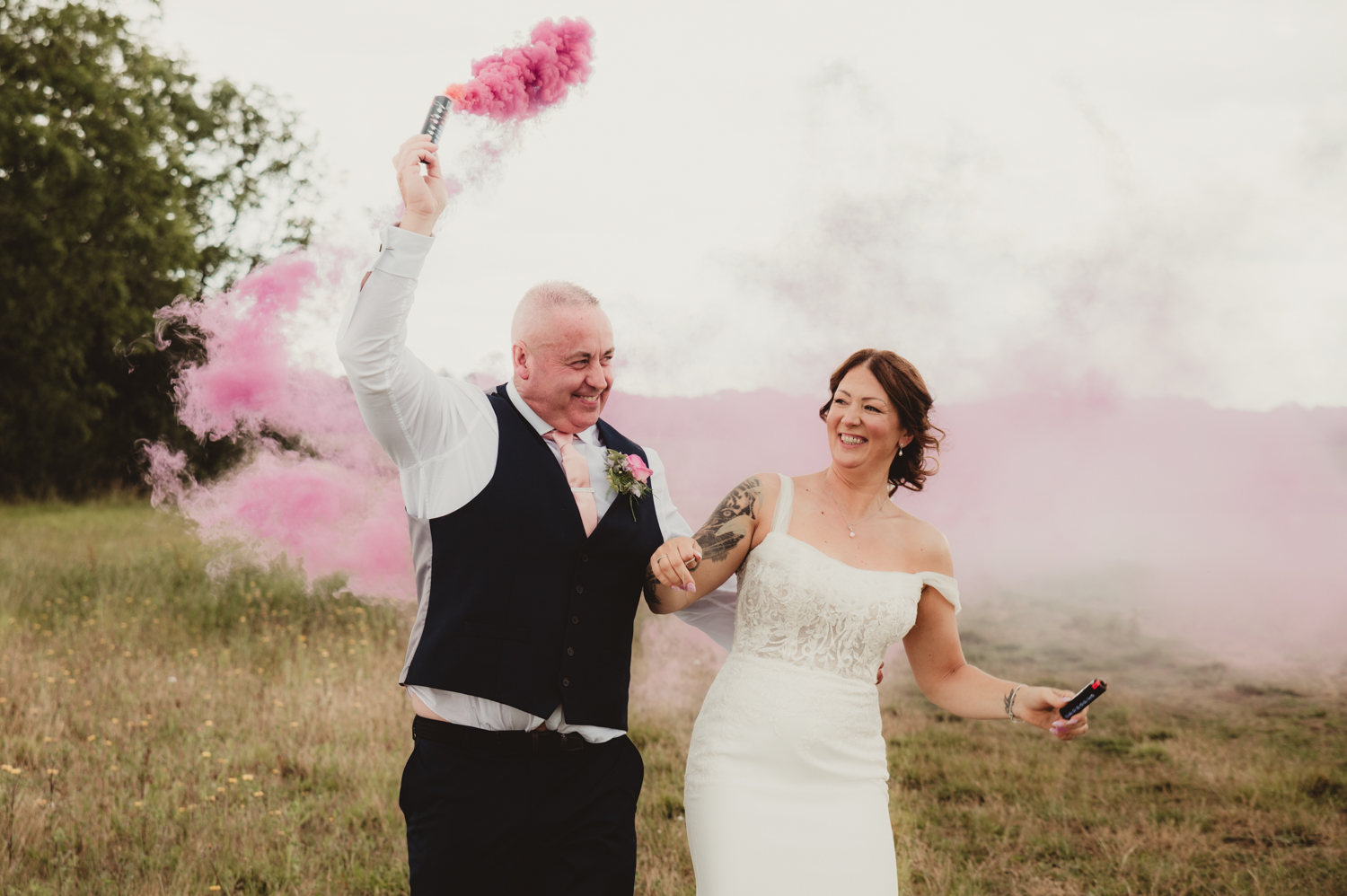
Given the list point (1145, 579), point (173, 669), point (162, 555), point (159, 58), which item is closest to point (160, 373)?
point (159, 58)

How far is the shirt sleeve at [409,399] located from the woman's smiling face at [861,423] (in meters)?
1.40

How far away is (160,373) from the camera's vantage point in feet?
85.1

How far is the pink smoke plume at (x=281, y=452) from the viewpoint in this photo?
6.07 metres

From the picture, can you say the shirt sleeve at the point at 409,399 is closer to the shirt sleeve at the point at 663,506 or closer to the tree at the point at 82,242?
the shirt sleeve at the point at 663,506

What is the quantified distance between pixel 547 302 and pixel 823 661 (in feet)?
5.75

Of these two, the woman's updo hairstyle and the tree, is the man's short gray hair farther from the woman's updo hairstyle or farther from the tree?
the tree

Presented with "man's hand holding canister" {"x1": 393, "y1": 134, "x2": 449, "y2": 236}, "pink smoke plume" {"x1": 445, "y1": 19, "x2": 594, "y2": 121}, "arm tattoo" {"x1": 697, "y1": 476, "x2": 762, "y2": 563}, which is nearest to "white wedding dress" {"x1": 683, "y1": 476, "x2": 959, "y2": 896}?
"arm tattoo" {"x1": 697, "y1": 476, "x2": 762, "y2": 563}

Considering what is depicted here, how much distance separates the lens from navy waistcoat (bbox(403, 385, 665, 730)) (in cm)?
319

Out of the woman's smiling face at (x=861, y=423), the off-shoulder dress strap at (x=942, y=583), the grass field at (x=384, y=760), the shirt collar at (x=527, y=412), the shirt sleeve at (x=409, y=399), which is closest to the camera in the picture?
the shirt sleeve at (x=409, y=399)

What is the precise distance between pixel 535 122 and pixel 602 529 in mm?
1699

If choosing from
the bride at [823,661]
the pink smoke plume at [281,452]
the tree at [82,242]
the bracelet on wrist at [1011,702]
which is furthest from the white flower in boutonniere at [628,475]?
the tree at [82,242]

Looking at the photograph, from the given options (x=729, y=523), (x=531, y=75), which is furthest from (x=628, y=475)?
(x=531, y=75)

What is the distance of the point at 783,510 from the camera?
12.8ft

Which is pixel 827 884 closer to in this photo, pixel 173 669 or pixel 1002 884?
pixel 1002 884
